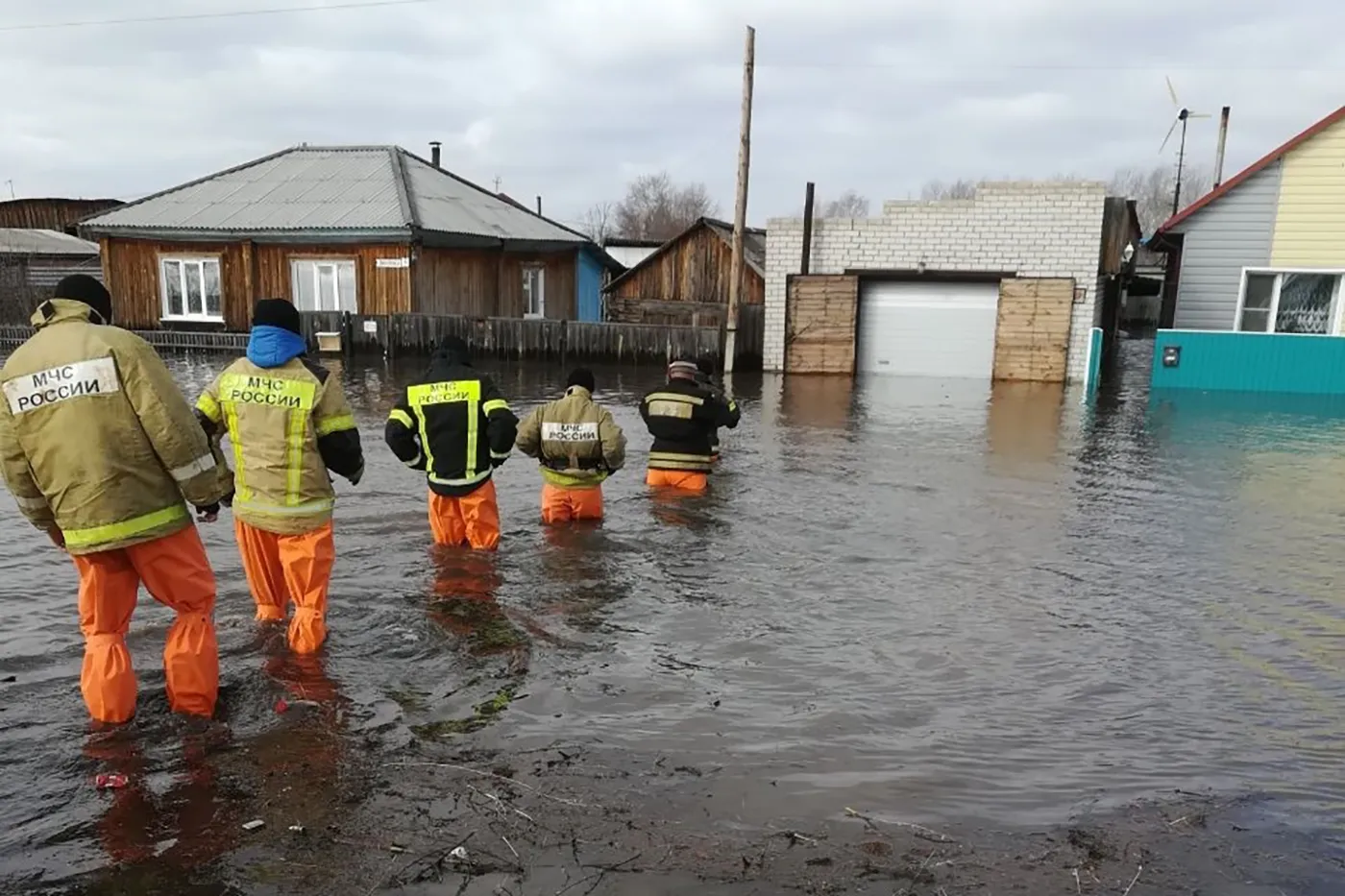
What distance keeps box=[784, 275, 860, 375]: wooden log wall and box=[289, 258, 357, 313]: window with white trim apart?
1153 cm

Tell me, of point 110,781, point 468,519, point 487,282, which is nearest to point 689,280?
point 487,282

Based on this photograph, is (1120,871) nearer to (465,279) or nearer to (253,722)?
(253,722)

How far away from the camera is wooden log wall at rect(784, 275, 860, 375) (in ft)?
69.4

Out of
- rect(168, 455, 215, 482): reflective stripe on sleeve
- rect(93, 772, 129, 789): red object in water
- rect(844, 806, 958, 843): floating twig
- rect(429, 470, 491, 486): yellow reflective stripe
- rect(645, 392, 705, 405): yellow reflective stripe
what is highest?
rect(168, 455, 215, 482): reflective stripe on sleeve

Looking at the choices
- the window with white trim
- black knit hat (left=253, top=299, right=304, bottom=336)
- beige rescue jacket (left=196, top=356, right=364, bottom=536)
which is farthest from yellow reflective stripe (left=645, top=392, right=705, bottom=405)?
the window with white trim

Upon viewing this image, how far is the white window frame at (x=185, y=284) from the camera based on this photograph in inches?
1025

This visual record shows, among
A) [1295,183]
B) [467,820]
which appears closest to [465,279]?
[1295,183]

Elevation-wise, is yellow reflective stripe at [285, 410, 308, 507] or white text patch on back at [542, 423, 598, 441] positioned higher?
yellow reflective stripe at [285, 410, 308, 507]

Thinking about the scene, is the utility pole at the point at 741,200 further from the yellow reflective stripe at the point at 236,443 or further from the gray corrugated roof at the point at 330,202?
the yellow reflective stripe at the point at 236,443

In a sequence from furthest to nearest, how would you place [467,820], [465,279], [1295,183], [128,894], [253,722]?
1. [465,279]
2. [1295,183]
3. [253,722]
4. [467,820]
5. [128,894]

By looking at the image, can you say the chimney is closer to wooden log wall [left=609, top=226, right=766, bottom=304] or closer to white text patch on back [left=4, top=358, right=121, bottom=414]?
wooden log wall [left=609, top=226, right=766, bottom=304]

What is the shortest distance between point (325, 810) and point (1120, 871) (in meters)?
2.84

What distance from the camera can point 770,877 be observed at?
328 centimetres

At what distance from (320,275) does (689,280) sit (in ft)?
33.7
